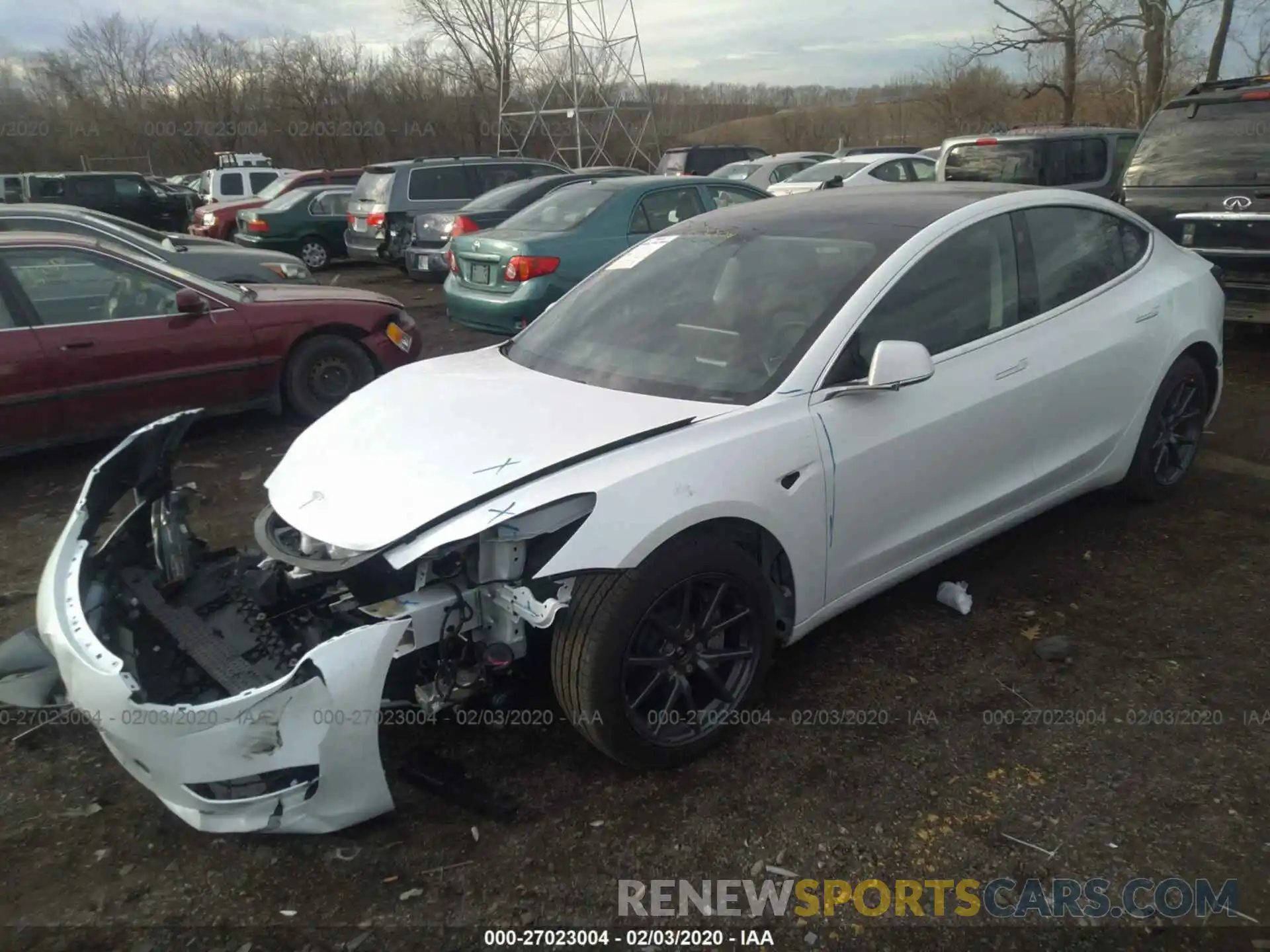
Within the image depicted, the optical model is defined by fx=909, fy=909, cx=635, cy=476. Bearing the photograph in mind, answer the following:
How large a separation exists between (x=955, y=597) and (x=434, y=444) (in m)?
2.24

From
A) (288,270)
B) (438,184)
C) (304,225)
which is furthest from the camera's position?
(304,225)

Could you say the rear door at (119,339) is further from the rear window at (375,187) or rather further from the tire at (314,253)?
the tire at (314,253)

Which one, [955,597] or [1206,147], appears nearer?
[955,597]

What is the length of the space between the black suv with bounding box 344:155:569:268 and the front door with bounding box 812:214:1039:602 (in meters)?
11.1

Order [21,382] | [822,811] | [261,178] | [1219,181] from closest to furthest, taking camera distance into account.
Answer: [822,811], [21,382], [1219,181], [261,178]

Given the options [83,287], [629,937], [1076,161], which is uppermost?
[1076,161]

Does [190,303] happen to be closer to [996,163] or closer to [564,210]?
[564,210]

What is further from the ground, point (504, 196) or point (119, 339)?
point (504, 196)

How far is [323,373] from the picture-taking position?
6602 mm

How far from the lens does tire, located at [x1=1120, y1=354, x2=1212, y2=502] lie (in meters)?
4.29

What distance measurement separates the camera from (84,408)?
18.3 feet

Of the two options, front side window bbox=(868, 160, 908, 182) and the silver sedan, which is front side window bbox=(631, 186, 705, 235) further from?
the silver sedan

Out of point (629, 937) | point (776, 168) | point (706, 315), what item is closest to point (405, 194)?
point (776, 168)

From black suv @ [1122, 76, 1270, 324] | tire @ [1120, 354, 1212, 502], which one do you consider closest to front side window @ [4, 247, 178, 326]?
tire @ [1120, 354, 1212, 502]
